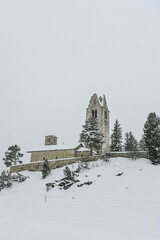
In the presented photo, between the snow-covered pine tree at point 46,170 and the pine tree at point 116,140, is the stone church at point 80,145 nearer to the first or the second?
the pine tree at point 116,140

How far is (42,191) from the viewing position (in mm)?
23219

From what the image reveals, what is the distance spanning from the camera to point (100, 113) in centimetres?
5141

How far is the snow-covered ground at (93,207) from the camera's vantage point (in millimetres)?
10359

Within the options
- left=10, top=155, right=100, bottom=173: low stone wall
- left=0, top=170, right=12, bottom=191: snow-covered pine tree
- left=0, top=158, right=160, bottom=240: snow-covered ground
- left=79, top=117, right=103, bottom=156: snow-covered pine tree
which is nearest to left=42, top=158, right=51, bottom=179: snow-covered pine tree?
left=0, top=158, right=160, bottom=240: snow-covered ground

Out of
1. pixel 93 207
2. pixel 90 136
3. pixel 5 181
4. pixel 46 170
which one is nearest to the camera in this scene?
pixel 93 207

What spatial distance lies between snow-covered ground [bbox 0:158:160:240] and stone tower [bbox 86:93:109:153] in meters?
22.3

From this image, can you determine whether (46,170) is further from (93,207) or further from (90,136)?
(93,207)

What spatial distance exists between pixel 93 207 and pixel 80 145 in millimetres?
24481

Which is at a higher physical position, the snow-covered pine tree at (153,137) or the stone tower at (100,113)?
the stone tower at (100,113)

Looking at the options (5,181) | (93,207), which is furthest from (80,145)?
(93,207)

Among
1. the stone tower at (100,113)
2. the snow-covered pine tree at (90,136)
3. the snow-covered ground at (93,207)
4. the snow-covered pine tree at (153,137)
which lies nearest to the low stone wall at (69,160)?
the snow-covered ground at (93,207)

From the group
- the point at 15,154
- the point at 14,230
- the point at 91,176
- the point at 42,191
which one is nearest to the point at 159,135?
the point at 91,176

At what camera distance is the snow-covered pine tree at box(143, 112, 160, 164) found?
24.9 metres

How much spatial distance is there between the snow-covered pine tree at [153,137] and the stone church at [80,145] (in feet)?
43.1
